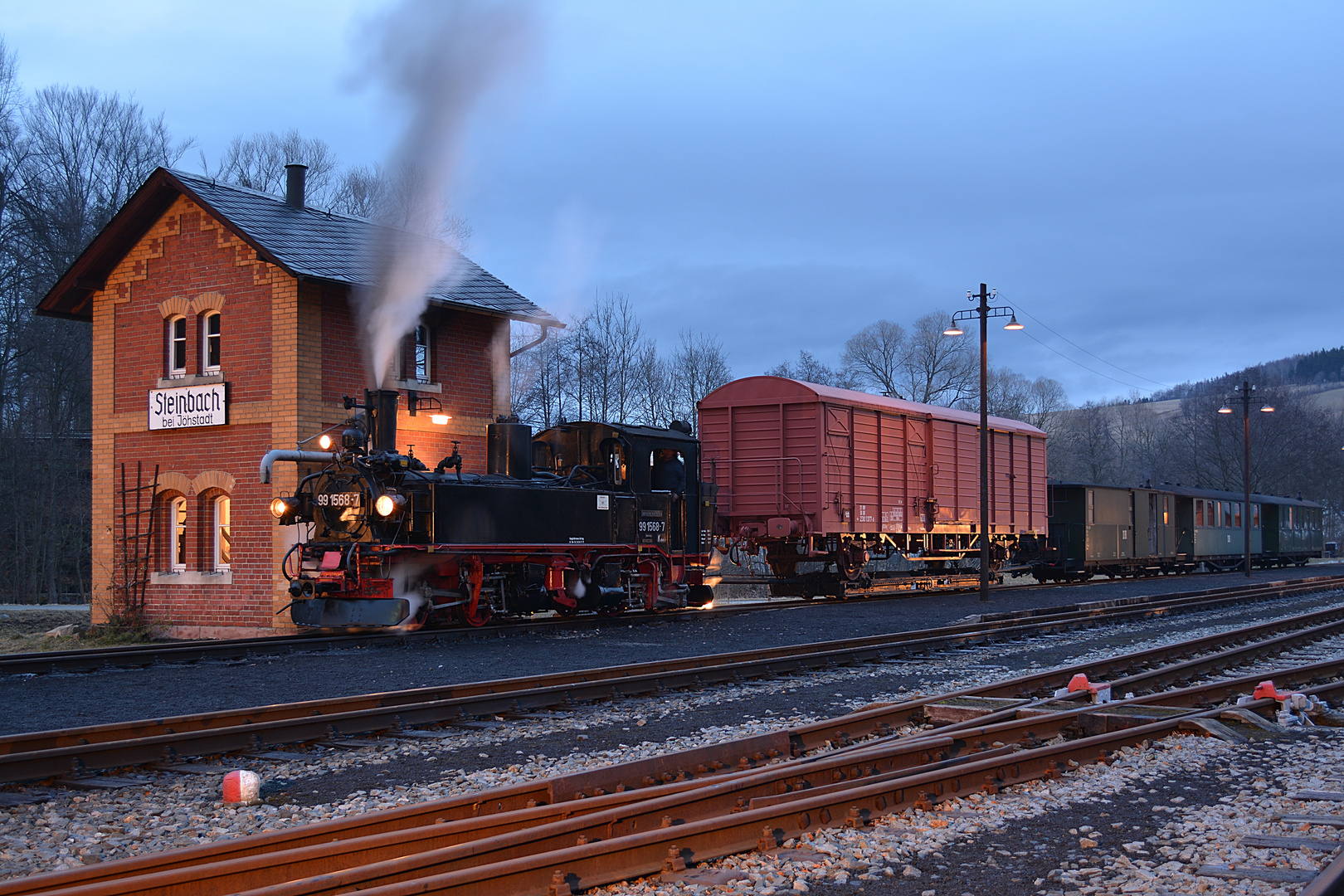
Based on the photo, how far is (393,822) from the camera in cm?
462

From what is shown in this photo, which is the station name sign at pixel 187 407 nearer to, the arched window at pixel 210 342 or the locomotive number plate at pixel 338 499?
the arched window at pixel 210 342

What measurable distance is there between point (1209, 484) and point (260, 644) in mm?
71129

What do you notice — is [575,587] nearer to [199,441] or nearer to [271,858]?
[199,441]

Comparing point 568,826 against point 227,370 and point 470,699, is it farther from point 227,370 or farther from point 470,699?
point 227,370

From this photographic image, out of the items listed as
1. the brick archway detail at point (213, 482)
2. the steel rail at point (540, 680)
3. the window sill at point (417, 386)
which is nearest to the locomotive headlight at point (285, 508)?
Result: the brick archway detail at point (213, 482)

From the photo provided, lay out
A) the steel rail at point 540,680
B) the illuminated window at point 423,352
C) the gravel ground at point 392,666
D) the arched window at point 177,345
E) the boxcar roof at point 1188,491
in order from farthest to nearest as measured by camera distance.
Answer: the boxcar roof at point 1188,491
the illuminated window at point 423,352
the arched window at point 177,345
the gravel ground at point 392,666
the steel rail at point 540,680

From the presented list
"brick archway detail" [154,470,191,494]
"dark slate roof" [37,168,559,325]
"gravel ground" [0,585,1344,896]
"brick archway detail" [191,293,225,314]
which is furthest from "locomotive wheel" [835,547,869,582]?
"gravel ground" [0,585,1344,896]

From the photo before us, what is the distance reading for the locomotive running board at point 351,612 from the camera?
12.2 metres

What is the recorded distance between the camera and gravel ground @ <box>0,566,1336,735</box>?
8680 mm

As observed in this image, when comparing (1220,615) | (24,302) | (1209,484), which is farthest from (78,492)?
(1209,484)

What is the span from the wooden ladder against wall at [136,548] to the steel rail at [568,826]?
15049mm

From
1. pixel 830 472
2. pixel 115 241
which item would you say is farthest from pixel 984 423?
pixel 115 241

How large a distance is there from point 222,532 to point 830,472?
400 inches

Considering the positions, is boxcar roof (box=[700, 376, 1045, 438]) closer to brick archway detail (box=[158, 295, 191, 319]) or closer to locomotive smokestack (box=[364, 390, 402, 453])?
locomotive smokestack (box=[364, 390, 402, 453])
